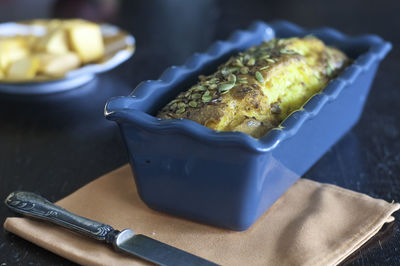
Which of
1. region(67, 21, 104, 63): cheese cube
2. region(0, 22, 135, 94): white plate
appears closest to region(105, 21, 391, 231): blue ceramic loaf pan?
region(0, 22, 135, 94): white plate

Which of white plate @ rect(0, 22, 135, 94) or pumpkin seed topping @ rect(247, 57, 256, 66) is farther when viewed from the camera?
white plate @ rect(0, 22, 135, 94)

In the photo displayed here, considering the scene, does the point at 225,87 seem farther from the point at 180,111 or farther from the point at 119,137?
the point at 119,137

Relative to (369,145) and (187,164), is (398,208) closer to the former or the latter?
(369,145)

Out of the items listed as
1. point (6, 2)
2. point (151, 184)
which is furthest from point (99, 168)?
point (6, 2)

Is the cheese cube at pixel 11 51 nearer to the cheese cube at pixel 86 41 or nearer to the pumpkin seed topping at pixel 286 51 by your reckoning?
the cheese cube at pixel 86 41

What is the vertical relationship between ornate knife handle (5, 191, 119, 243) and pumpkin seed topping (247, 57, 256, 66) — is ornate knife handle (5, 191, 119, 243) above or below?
below

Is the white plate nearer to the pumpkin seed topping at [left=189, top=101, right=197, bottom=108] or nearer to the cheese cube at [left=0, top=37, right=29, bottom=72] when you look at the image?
the cheese cube at [left=0, top=37, right=29, bottom=72]
